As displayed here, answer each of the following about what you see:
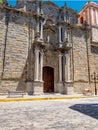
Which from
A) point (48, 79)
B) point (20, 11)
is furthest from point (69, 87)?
point (20, 11)

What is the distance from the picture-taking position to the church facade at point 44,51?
14398 millimetres

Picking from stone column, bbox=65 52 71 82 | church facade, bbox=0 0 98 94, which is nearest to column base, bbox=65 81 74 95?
church facade, bbox=0 0 98 94

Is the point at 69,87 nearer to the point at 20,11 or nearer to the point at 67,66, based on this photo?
the point at 67,66

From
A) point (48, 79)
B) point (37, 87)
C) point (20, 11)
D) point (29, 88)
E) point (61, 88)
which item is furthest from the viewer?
point (48, 79)

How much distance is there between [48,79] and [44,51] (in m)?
3.46

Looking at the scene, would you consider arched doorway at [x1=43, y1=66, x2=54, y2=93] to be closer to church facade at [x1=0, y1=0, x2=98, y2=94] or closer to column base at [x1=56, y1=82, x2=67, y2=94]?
church facade at [x1=0, y1=0, x2=98, y2=94]

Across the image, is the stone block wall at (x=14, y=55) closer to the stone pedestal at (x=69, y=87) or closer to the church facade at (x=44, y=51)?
the church facade at (x=44, y=51)

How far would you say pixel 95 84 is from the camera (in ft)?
60.2

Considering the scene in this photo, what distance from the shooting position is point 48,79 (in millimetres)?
17109

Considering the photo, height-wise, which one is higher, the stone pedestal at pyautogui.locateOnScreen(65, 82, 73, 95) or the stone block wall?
the stone block wall

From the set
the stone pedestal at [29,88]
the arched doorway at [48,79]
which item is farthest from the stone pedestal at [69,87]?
the stone pedestal at [29,88]

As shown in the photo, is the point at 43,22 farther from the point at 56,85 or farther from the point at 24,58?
the point at 56,85

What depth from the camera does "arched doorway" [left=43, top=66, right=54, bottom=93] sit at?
16.8 metres

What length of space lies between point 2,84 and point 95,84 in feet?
38.3
